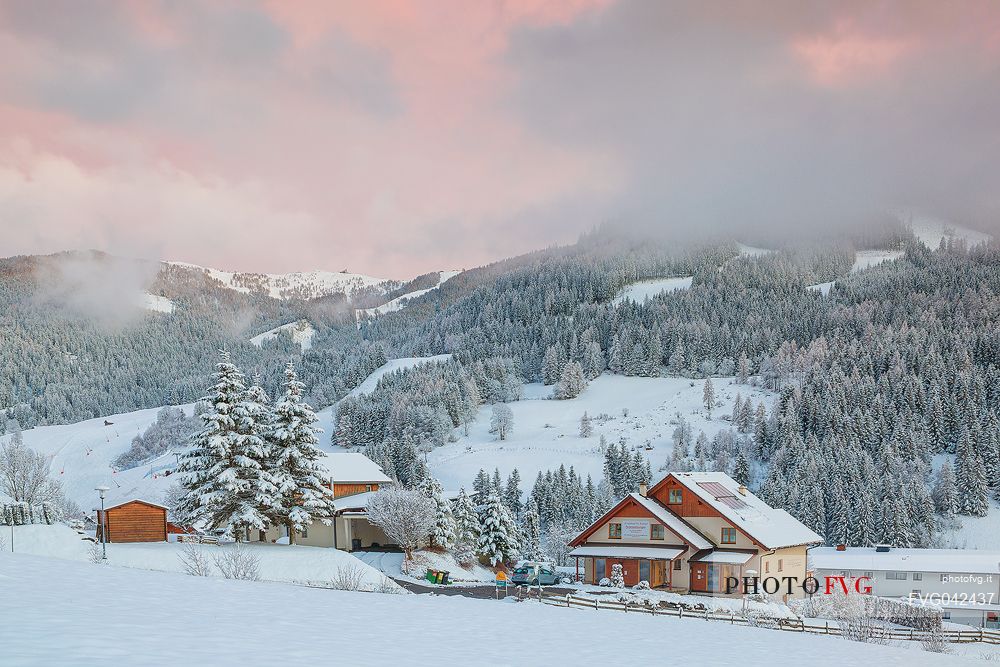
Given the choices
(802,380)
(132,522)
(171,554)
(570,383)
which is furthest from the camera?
(570,383)

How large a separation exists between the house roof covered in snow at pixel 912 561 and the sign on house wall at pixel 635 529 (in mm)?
18422

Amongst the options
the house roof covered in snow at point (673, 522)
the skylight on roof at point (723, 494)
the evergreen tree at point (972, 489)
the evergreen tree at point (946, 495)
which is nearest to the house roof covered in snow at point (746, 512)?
the skylight on roof at point (723, 494)

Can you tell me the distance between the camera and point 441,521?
159 ft

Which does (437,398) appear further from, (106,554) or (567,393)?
(106,554)

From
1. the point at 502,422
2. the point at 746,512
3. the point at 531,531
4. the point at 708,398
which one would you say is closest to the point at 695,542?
the point at 746,512

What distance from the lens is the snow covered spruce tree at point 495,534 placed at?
50.6 meters

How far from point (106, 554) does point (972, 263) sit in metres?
213

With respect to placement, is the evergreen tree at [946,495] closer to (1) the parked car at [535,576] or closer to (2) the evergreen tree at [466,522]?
(1) the parked car at [535,576]

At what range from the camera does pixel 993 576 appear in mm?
51750

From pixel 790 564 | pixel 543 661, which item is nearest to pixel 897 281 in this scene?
pixel 790 564

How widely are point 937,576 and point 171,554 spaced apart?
53458mm

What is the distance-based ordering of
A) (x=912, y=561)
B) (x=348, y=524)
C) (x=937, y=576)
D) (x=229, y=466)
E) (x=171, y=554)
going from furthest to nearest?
(x=912, y=561), (x=937, y=576), (x=348, y=524), (x=229, y=466), (x=171, y=554)

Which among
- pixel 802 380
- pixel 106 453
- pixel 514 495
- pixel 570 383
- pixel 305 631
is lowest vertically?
pixel 514 495

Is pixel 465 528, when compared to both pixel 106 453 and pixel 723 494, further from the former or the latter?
pixel 106 453
